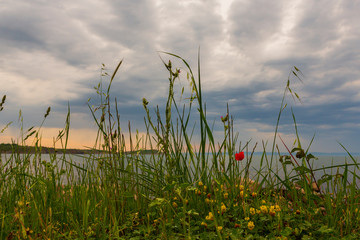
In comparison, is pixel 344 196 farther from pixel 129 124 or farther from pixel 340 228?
pixel 129 124

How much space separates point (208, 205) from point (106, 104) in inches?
52.7

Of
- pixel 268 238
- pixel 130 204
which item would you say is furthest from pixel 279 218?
pixel 130 204

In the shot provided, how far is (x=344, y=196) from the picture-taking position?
2.88 metres

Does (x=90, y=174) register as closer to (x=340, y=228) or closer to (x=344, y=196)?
(x=340, y=228)

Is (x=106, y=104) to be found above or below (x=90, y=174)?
above

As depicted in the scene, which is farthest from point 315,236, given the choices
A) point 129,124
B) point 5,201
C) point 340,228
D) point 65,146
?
point 5,201

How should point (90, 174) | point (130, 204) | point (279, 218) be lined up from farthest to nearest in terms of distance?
point (90, 174), point (130, 204), point (279, 218)

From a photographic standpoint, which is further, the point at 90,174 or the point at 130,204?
the point at 90,174

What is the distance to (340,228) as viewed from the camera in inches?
94.4

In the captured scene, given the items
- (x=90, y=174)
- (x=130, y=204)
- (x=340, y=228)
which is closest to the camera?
(x=340, y=228)

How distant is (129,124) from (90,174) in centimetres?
69

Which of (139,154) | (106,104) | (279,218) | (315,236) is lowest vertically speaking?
(315,236)

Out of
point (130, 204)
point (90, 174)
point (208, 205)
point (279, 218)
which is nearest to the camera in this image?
point (279, 218)

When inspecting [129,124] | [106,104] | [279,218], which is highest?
[106,104]
